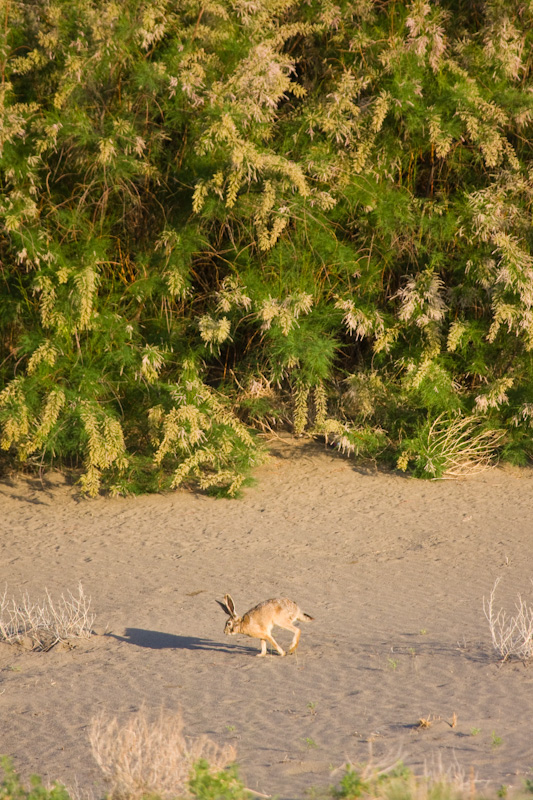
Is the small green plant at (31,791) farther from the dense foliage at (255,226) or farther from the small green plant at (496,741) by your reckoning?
the dense foliage at (255,226)

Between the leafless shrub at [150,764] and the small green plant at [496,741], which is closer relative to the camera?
the leafless shrub at [150,764]

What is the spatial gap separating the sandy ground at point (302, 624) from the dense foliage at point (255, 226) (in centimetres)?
57

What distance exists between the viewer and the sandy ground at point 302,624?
14.6ft

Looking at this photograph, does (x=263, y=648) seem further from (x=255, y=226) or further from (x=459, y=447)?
(x=459, y=447)

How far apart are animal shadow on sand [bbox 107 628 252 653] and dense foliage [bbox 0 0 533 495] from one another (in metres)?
2.90

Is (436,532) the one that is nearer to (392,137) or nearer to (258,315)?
(258,315)

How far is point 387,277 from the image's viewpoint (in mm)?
10648

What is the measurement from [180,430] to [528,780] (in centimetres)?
619

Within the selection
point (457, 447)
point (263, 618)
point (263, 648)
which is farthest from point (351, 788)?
point (457, 447)

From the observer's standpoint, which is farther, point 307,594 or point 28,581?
point 28,581

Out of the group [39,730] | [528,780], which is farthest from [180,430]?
[528,780]

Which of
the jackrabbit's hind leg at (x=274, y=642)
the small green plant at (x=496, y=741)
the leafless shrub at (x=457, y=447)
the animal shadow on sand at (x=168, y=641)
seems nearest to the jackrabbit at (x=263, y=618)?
the jackrabbit's hind leg at (x=274, y=642)

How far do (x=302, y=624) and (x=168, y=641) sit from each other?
1.06m

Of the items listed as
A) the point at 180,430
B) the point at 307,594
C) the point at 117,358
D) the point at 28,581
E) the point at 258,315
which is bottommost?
the point at 28,581
